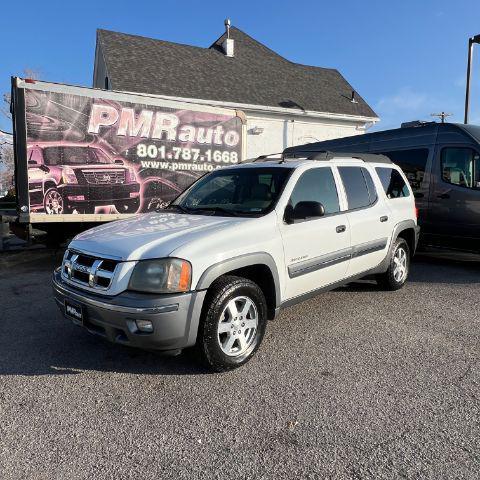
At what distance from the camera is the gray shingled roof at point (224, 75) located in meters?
15.8

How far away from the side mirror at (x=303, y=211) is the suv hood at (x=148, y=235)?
17.9 inches

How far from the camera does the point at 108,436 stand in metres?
2.73

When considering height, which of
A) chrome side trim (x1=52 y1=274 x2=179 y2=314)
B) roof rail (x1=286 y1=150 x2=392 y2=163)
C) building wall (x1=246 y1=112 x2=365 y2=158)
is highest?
building wall (x1=246 y1=112 x2=365 y2=158)

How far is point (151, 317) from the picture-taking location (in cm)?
306

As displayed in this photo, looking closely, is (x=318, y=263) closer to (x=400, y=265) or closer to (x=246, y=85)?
(x=400, y=265)

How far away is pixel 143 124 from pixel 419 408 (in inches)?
262

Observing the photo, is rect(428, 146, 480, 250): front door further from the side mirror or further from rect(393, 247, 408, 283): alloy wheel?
the side mirror

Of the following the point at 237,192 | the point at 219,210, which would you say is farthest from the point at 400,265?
the point at 219,210

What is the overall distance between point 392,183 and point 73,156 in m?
5.11

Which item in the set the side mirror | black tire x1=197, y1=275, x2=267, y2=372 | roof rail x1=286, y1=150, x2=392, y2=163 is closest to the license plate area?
black tire x1=197, y1=275, x2=267, y2=372

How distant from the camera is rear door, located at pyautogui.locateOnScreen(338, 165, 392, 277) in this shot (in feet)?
15.9

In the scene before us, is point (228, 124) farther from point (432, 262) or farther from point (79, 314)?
point (79, 314)

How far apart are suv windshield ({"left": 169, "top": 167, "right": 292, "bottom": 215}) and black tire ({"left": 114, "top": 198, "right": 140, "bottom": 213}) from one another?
3.21m

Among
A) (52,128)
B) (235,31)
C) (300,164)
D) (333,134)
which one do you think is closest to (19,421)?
(300,164)
